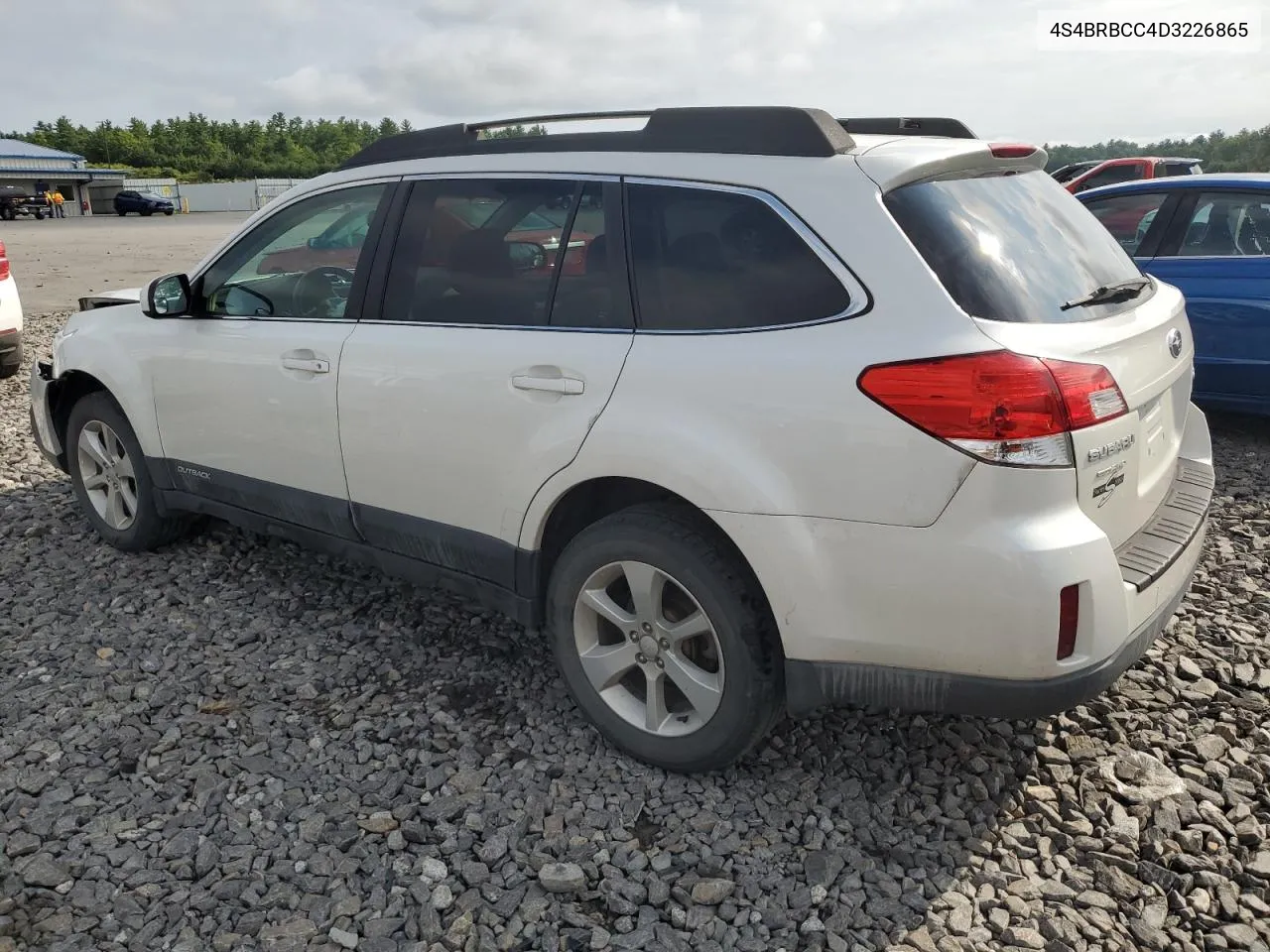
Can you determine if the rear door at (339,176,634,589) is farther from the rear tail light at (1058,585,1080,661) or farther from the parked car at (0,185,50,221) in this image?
the parked car at (0,185,50,221)

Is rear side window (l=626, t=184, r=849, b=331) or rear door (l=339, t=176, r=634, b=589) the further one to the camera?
rear door (l=339, t=176, r=634, b=589)

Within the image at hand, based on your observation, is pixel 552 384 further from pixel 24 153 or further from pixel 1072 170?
pixel 24 153

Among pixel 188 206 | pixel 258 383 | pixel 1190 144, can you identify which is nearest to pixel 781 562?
pixel 258 383

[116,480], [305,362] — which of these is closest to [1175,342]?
[305,362]

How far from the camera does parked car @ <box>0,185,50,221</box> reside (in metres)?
51.0

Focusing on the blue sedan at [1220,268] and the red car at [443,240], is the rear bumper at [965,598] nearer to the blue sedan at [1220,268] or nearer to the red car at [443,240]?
the red car at [443,240]

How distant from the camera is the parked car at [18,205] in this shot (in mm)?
50969

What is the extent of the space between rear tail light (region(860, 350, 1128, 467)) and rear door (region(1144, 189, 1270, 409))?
4488 millimetres

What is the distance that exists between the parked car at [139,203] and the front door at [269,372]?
198ft

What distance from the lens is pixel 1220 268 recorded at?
20.3 feet

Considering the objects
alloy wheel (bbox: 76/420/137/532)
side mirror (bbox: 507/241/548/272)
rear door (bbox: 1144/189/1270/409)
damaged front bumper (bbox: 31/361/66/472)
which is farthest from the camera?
rear door (bbox: 1144/189/1270/409)

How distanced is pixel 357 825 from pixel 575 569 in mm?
941

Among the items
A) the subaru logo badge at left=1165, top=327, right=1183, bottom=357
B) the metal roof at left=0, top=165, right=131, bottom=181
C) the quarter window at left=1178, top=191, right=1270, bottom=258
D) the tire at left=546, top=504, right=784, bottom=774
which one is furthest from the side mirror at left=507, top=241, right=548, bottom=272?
the metal roof at left=0, top=165, right=131, bottom=181

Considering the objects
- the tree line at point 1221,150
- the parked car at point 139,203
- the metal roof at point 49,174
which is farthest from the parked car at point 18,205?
the tree line at point 1221,150
